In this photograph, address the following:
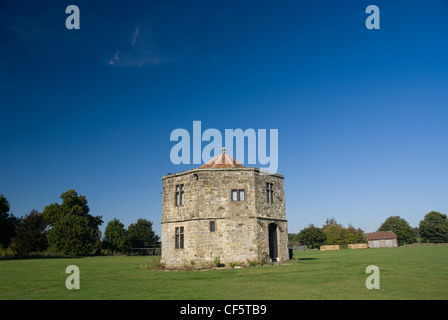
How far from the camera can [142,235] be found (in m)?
64.8

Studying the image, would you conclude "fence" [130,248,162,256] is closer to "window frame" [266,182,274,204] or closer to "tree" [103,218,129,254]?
"tree" [103,218,129,254]

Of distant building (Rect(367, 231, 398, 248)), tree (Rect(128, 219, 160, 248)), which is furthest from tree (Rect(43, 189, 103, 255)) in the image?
distant building (Rect(367, 231, 398, 248))

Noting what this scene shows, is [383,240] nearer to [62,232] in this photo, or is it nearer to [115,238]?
[115,238]

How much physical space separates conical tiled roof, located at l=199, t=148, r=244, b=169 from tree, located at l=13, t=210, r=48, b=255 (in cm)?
3843

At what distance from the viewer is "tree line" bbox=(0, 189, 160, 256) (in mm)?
45647

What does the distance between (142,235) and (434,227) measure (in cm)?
7417

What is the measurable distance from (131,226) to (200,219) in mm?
→ 49406

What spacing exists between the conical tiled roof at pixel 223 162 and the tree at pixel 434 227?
7742 centimetres

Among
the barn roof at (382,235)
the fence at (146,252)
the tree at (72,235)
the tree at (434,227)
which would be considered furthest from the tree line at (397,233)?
the tree at (72,235)

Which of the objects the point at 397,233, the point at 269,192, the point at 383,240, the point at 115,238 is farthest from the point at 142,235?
the point at 397,233

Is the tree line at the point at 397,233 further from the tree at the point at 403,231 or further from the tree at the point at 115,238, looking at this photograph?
the tree at the point at 115,238

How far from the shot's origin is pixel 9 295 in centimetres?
1109
